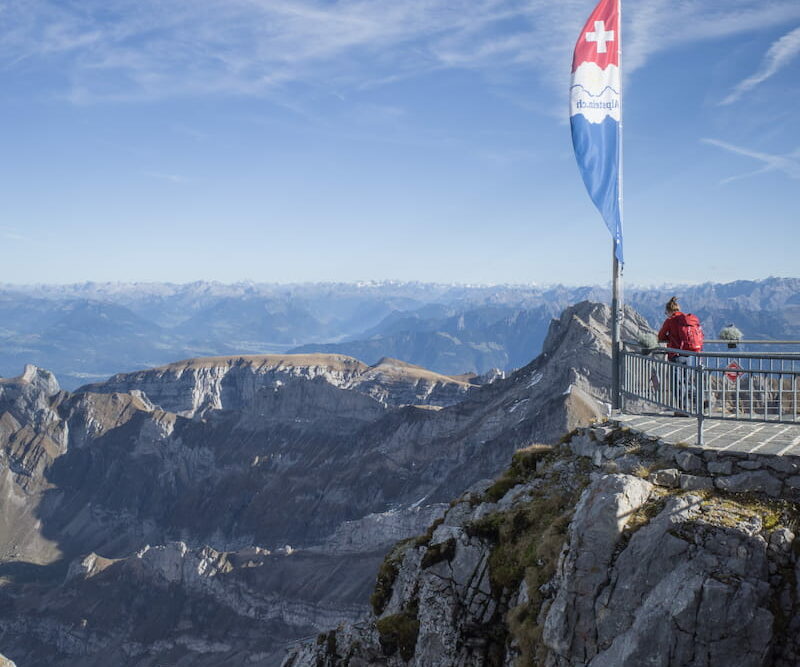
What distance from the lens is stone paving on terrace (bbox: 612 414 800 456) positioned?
13456 mm

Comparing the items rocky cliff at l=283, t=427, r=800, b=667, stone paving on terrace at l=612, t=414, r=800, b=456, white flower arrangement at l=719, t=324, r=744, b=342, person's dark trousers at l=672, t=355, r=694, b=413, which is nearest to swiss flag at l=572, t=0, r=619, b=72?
white flower arrangement at l=719, t=324, r=744, b=342

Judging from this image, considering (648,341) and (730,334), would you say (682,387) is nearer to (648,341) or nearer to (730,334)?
(648,341)

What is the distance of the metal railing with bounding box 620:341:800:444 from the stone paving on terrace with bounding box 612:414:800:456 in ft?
1.17

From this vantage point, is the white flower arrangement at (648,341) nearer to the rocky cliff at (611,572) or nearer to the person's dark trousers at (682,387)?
the person's dark trousers at (682,387)

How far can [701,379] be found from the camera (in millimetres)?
14023

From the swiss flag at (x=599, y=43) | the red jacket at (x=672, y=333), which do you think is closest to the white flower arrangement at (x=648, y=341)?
the red jacket at (x=672, y=333)

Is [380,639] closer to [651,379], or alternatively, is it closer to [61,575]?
[651,379]

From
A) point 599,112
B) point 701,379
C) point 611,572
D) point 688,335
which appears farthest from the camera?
point 688,335

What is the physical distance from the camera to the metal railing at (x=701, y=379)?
1398 centimetres

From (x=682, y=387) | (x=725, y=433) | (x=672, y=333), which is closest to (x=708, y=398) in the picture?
(x=682, y=387)

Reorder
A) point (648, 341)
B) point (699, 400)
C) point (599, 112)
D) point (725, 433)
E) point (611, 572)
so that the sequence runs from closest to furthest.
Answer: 1. point (611, 572)
2. point (699, 400)
3. point (725, 433)
4. point (599, 112)
5. point (648, 341)

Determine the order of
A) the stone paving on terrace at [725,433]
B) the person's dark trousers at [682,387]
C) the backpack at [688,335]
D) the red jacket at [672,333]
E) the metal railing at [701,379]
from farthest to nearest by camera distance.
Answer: the red jacket at [672,333] < the backpack at [688,335] < the person's dark trousers at [682,387] < the metal railing at [701,379] < the stone paving on terrace at [725,433]

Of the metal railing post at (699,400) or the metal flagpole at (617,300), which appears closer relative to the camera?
the metal railing post at (699,400)

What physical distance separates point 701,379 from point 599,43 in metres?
8.92
